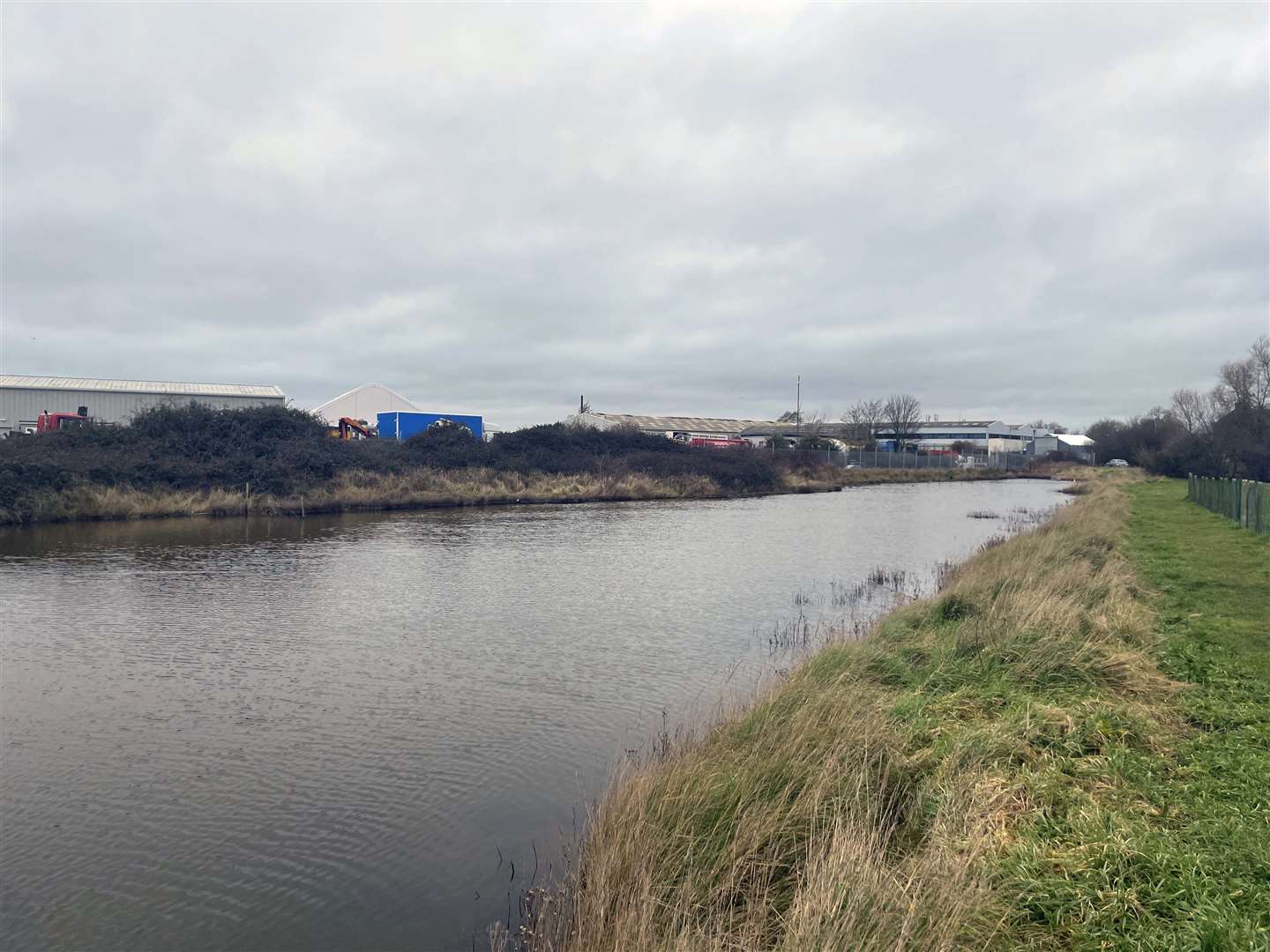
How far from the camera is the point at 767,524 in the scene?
95.3ft

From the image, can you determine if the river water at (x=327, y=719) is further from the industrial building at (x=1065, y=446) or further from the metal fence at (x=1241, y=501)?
the industrial building at (x=1065, y=446)

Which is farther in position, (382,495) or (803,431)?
(803,431)

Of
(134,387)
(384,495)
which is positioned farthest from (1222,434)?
(134,387)

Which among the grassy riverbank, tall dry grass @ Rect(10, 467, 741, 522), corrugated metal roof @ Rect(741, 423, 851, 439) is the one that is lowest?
the grassy riverbank

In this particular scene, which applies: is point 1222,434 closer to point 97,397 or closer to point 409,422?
point 409,422

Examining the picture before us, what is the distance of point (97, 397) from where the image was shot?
173 ft

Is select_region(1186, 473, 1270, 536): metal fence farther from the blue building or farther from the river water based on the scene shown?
the blue building

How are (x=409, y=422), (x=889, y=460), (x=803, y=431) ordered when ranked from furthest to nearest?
(x=803, y=431) → (x=889, y=460) → (x=409, y=422)

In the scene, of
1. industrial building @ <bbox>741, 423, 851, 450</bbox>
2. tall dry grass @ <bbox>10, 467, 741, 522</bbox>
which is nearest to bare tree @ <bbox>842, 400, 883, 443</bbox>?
industrial building @ <bbox>741, 423, 851, 450</bbox>

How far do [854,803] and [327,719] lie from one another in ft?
18.2

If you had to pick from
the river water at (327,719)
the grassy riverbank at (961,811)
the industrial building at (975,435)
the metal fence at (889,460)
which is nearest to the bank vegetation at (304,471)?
the river water at (327,719)

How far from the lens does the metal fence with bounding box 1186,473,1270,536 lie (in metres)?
19.8

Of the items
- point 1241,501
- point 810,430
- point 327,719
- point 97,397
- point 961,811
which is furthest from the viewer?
point 810,430

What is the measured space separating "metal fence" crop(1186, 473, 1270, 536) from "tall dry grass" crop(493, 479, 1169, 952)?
14.1m
